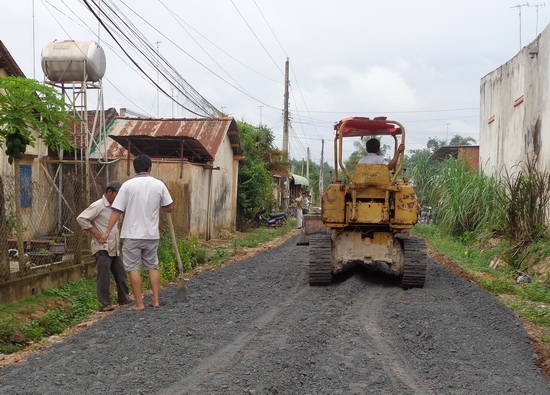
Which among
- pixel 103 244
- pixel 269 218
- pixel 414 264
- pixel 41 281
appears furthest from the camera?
pixel 269 218

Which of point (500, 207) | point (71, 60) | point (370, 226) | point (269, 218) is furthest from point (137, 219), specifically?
point (269, 218)

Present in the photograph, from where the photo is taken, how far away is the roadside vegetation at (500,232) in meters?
10.4

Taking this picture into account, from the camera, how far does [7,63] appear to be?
1477 cm

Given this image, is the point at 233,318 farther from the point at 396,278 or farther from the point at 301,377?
the point at 396,278

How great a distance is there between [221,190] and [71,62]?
7680 millimetres

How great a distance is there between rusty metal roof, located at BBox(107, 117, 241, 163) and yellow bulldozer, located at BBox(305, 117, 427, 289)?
7731 millimetres

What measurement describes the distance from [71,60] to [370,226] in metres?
9.22

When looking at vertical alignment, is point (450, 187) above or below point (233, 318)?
above

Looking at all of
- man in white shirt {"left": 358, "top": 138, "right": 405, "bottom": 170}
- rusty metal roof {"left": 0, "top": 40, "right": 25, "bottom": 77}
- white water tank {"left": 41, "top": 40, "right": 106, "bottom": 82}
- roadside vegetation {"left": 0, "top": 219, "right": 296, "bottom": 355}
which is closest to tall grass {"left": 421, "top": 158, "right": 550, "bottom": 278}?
man in white shirt {"left": 358, "top": 138, "right": 405, "bottom": 170}

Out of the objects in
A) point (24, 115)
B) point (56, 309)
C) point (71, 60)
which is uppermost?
point (71, 60)

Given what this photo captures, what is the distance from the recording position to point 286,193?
38.9 m

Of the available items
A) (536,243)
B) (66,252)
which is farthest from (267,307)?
(536,243)

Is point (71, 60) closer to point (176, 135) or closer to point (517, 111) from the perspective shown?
point (176, 135)

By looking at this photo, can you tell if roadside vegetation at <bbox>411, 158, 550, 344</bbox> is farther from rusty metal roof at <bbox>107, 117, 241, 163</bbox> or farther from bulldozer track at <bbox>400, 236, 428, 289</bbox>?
rusty metal roof at <bbox>107, 117, 241, 163</bbox>
